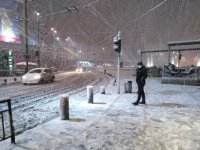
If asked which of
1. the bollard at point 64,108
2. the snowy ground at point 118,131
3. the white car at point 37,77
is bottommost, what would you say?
the snowy ground at point 118,131

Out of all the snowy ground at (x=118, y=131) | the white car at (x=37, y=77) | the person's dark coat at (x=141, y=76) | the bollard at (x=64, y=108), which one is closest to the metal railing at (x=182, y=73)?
the white car at (x=37, y=77)

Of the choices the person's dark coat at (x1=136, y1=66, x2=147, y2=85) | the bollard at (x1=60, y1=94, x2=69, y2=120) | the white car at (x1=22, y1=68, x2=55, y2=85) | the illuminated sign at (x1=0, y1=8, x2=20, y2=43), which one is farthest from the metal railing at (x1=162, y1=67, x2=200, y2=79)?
the illuminated sign at (x1=0, y1=8, x2=20, y2=43)

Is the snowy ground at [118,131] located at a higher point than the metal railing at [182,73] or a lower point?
lower

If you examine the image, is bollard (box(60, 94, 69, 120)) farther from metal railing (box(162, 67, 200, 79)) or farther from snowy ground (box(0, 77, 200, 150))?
metal railing (box(162, 67, 200, 79))

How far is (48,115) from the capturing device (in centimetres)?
905

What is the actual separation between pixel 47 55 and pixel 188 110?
61.9m

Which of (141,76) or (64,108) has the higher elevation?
(141,76)

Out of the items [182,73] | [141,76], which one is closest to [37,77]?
[182,73]

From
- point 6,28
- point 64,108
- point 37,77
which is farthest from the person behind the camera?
point 6,28

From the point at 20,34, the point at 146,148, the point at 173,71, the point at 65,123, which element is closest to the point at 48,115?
the point at 65,123

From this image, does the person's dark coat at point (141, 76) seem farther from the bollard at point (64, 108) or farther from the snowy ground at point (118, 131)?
the bollard at point (64, 108)

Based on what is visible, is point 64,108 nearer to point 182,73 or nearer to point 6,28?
point 182,73

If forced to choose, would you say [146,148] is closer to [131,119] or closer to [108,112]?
[131,119]

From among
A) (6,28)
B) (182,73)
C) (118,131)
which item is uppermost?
(6,28)
